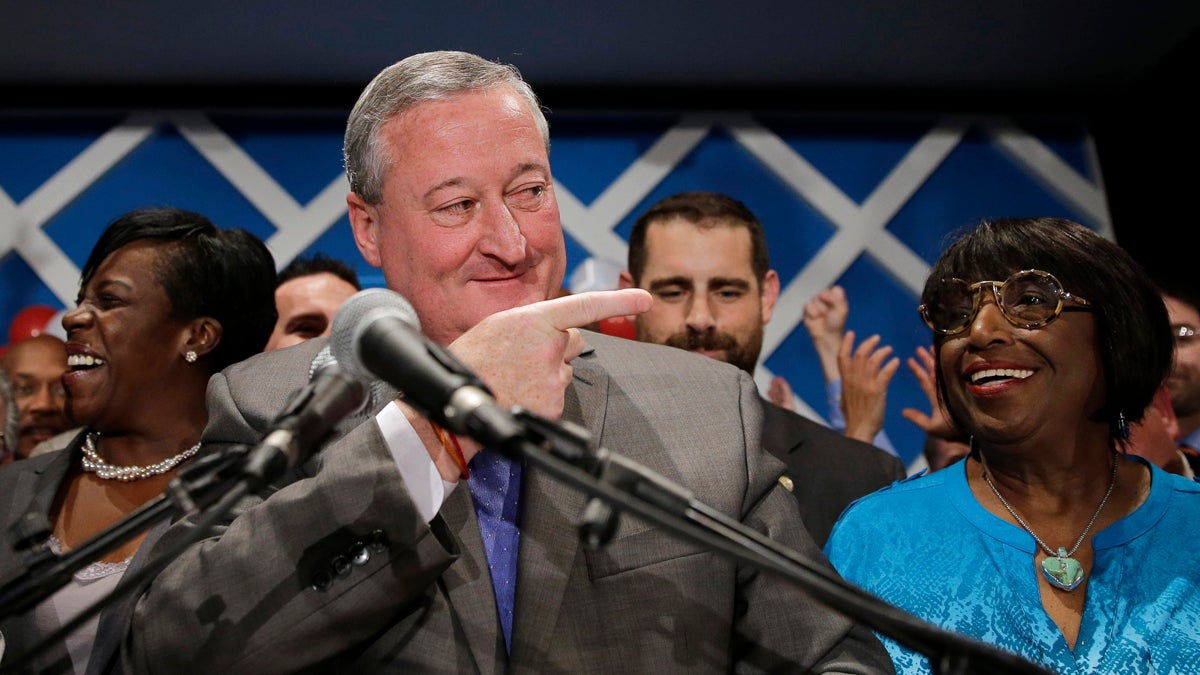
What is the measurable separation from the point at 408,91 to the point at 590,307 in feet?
2.51

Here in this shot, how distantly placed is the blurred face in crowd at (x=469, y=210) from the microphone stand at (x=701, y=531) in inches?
35.2

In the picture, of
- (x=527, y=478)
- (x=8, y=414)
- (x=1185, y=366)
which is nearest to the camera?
(x=527, y=478)

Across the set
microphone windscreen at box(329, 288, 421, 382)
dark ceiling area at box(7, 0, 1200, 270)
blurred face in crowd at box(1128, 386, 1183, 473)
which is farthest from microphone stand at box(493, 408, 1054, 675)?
dark ceiling area at box(7, 0, 1200, 270)

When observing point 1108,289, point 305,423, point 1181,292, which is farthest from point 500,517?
point 1181,292

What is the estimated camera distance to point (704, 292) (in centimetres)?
335

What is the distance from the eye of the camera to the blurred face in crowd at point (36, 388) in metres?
3.53

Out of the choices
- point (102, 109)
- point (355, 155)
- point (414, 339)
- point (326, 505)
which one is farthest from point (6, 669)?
point (102, 109)

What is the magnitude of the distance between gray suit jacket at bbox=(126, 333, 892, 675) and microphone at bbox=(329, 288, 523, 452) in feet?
1.31

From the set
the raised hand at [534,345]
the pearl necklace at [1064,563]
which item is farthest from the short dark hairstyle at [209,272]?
the pearl necklace at [1064,563]

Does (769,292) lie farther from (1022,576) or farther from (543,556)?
(543,556)

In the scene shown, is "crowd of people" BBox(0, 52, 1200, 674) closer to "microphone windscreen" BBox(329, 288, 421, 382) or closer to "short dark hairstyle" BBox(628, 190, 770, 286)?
"microphone windscreen" BBox(329, 288, 421, 382)

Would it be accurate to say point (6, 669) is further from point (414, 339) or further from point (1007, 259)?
point (1007, 259)

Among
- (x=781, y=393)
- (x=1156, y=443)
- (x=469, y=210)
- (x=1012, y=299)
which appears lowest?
Result: (x=781, y=393)

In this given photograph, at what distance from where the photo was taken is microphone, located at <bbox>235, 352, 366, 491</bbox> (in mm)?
1023
